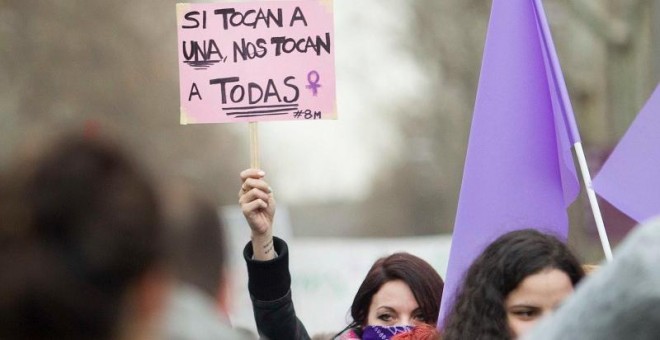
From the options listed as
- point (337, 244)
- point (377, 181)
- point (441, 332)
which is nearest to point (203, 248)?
point (441, 332)

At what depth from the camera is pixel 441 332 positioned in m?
3.32

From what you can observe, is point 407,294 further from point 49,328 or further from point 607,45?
point 607,45

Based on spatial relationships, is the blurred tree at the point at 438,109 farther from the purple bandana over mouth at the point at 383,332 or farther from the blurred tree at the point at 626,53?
the purple bandana over mouth at the point at 383,332

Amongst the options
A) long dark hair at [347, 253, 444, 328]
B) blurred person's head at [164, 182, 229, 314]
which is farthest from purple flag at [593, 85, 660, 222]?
blurred person's head at [164, 182, 229, 314]

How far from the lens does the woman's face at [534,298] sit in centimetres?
301

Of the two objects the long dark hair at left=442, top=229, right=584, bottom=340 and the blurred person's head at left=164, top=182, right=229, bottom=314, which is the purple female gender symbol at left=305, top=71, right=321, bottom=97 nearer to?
the long dark hair at left=442, top=229, right=584, bottom=340

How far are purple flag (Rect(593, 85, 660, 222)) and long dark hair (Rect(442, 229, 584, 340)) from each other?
1.07 m

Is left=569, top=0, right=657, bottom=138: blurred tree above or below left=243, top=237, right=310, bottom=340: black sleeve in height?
above

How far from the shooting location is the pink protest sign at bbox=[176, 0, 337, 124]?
4.52 metres

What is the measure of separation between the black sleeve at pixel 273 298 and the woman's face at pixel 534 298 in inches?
33.9

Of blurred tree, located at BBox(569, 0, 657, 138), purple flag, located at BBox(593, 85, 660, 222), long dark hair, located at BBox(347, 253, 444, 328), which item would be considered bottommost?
long dark hair, located at BBox(347, 253, 444, 328)

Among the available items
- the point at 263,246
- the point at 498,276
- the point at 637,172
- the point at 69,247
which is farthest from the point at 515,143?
the point at 69,247

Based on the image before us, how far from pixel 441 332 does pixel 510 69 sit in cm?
120

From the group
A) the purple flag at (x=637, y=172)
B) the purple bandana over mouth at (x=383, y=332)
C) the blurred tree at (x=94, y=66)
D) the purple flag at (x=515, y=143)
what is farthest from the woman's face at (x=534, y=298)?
the blurred tree at (x=94, y=66)
